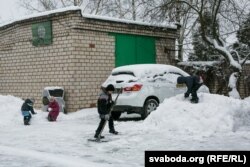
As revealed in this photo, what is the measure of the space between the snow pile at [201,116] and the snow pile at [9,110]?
4736 millimetres

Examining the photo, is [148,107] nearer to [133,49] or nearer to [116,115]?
[116,115]

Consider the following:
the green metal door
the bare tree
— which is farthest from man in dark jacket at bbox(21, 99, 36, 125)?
the bare tree

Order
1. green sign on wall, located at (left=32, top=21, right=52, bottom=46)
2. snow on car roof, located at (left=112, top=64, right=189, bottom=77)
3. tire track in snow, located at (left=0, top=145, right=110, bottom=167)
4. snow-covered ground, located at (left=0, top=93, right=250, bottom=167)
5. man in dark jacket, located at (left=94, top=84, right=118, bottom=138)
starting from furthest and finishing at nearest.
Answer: green sign on wall, located at (left=32, top=21, right=52, bottom=46)
snow on car roof, located at (left=112, top=64, right=189, bottom=77)
man in dark jacket, located at (left=94, top=84, right=118, bottom=138)
snow-covered ground, located at (left=0, top=93, right=250, bottom=167)
tire track in snow, located at (left=0, top=145, right=110, bottom=167)

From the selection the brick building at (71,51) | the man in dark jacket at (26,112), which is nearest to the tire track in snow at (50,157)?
the man in dark jacket at (26,112)

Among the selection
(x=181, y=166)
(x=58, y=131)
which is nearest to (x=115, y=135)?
(x=58, y=131)

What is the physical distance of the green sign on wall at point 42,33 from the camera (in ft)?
61.2

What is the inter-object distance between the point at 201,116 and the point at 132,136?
204 cm

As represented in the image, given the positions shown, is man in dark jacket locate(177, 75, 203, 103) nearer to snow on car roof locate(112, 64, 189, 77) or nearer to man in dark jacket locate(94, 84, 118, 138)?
snow on car roof locate(112, 64, 189, 77)

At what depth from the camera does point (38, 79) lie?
19203 mm

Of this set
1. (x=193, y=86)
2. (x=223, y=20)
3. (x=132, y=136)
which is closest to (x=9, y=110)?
(x=132, y=136)

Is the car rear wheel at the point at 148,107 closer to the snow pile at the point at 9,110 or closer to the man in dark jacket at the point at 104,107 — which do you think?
the man in dark jacket at the point at 104,107

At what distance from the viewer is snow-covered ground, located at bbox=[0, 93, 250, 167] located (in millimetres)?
8680

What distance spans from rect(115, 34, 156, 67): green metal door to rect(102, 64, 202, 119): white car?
4.17 metres

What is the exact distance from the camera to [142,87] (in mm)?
14461
